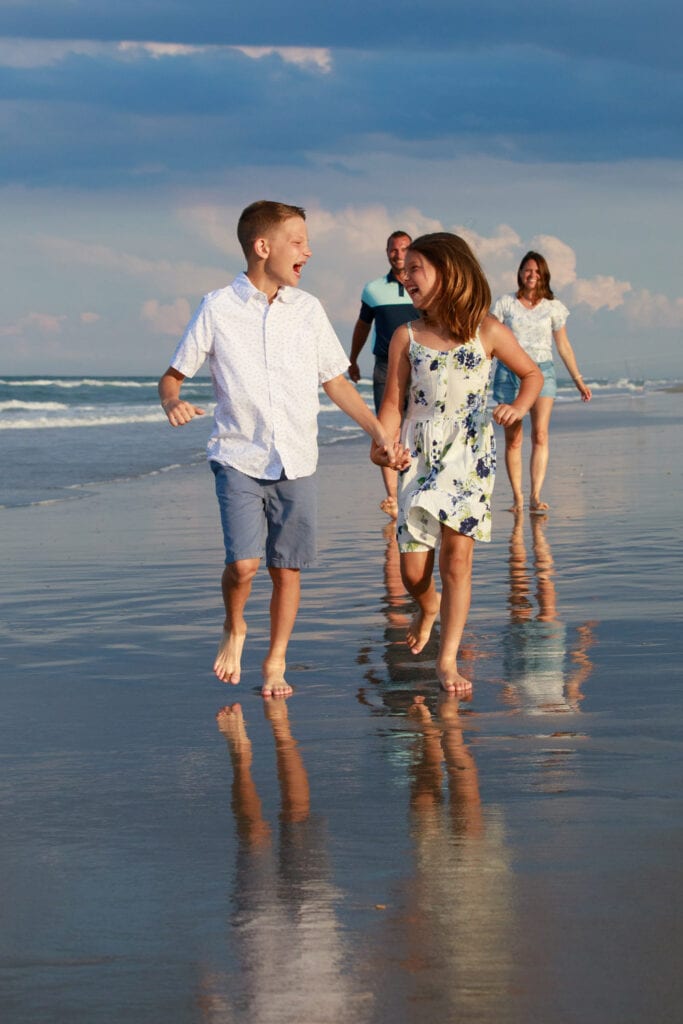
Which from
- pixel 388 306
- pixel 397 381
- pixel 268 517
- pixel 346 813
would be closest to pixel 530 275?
pixel 388 306

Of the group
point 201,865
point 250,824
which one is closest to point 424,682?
point 250,824

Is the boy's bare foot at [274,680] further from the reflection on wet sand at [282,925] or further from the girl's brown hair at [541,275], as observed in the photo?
the girl's brown hair at [541,275]

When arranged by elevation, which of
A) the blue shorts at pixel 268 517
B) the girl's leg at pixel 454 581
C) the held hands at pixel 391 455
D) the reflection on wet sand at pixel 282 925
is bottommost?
the reflection on wet sand at pixel 282 925

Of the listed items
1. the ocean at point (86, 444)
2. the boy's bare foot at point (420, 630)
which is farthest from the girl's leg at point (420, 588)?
the ocean at point (86, 444)

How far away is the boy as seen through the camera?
532cm

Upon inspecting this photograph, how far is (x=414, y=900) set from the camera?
3.19m

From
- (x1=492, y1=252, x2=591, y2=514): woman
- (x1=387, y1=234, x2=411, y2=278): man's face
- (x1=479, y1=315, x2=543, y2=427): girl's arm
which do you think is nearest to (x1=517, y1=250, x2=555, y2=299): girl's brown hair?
(x1=492, y1=252, x2=591, y2=514): woman

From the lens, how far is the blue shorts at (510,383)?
11.8 m

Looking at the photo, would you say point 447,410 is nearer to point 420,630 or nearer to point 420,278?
point 420,278

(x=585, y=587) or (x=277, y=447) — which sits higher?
(x=277, y=447)

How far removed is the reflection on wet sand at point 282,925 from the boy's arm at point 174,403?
1.44m

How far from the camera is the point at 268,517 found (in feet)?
18.1

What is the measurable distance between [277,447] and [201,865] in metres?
2.13

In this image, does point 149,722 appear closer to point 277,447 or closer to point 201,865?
point 277,447
